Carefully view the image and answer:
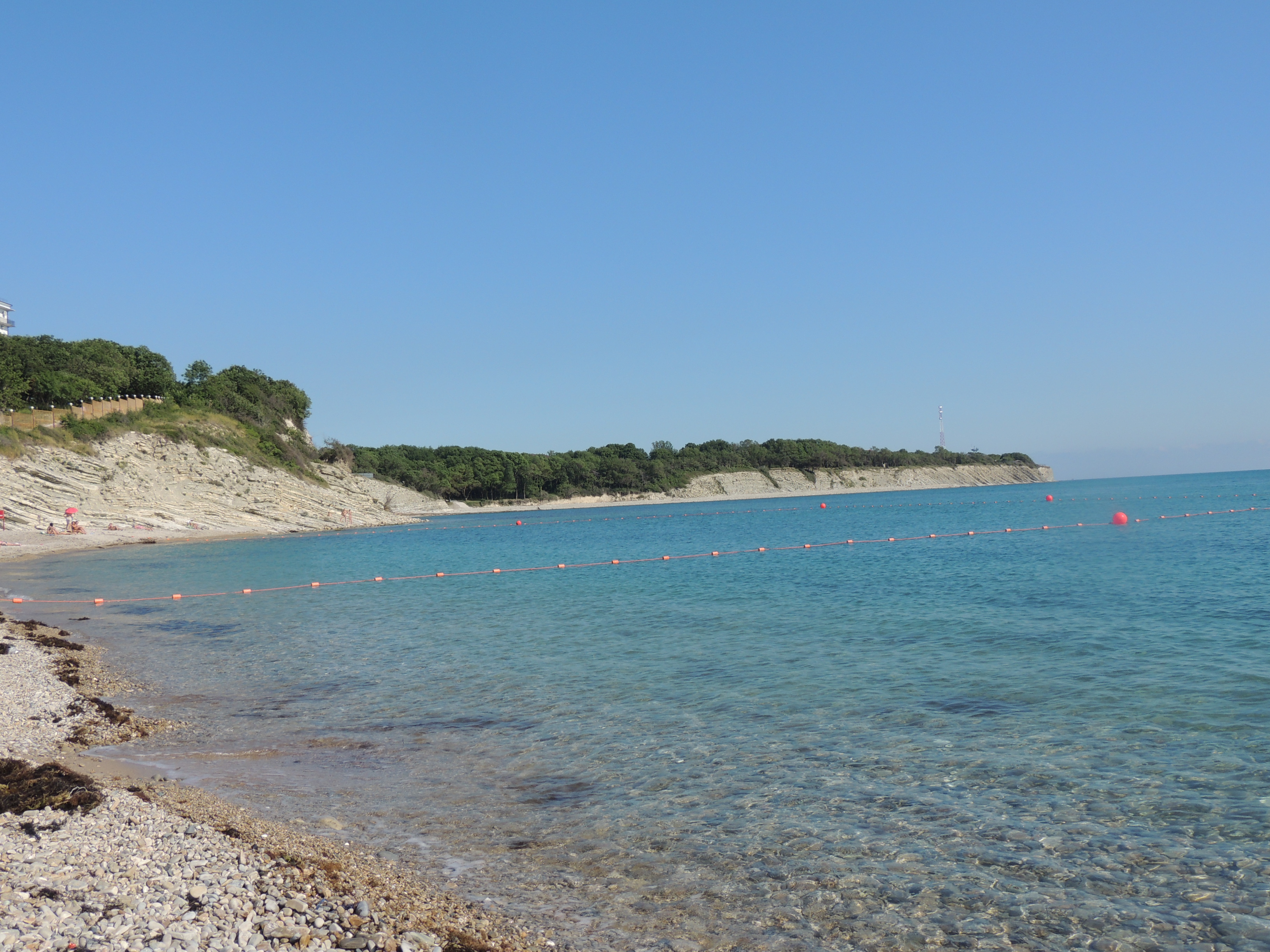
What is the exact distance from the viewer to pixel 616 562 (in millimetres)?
36969

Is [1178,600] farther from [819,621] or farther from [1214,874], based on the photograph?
[1214,874]

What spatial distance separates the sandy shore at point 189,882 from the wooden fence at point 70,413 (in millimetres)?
55858

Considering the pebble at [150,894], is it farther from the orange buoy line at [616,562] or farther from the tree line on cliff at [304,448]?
the tree line on cliff at [304,448]

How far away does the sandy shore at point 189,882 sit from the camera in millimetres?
4957

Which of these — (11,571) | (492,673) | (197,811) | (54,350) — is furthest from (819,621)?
(54,350)

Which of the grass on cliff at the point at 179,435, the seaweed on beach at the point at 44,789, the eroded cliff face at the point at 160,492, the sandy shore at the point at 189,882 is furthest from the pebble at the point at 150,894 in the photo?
the grass on cliff at the point at 179,435

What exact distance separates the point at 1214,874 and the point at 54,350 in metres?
77.5

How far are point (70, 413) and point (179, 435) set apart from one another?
7.21 metres

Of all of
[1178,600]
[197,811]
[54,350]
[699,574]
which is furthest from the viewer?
[54,350]

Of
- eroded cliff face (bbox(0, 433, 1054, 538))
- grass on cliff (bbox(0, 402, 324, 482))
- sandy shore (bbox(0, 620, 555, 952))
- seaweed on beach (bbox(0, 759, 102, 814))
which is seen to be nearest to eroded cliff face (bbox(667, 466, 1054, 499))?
eroded cliff face (bbox(0, 433, 1054, 538))

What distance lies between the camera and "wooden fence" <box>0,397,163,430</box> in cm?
5394

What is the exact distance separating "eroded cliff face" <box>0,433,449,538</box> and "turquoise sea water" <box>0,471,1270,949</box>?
27.8 metres

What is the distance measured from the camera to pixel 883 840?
702 cm

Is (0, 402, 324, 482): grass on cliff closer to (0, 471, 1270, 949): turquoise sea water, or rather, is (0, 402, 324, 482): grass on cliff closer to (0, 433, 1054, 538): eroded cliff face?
(0, 433, 1054, 538): eroded cliff face
